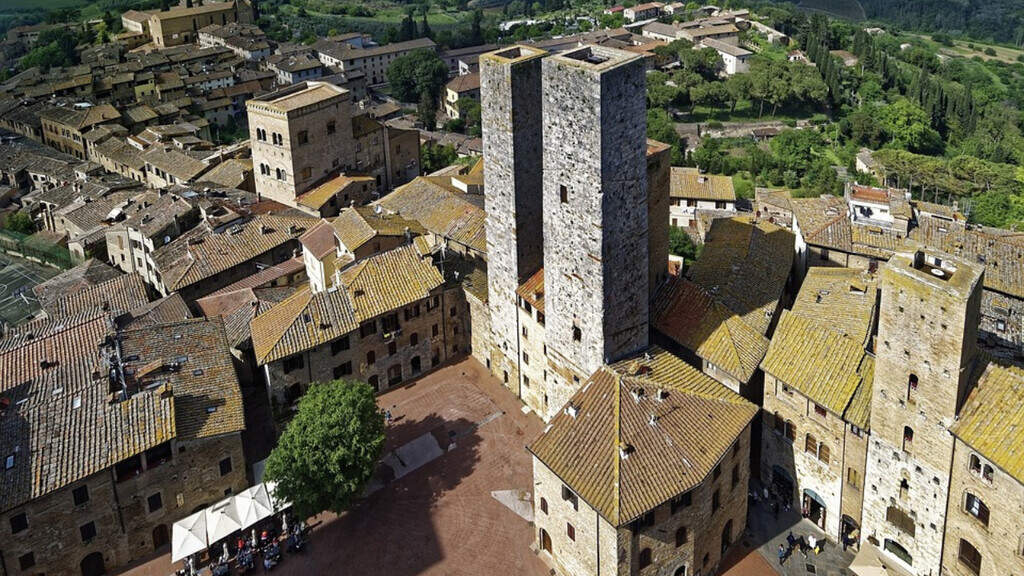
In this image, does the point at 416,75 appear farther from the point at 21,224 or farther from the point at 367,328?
the point at 367,328

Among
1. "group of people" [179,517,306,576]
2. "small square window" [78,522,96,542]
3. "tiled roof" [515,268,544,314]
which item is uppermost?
"tiled roof" [515,268,544,314]

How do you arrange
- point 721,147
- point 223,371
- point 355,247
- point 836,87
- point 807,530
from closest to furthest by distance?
point 807,530 < point 223,371 < point 355,247 < point 721,147 < point 836,87

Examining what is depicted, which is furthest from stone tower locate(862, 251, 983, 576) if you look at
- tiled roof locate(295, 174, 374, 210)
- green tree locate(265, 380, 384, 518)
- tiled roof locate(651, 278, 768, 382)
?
tiled roof locate(295, 174, 374, 210)

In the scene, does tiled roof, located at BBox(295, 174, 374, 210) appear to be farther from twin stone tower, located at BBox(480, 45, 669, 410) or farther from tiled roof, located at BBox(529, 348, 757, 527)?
tiled roof, located at BBox(529, 348, 757, 527)

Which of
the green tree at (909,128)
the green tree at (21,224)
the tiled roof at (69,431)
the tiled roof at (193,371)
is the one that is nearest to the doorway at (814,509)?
the tiled roof at (193,371)

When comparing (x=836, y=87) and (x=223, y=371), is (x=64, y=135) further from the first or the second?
(x=836, y=87)

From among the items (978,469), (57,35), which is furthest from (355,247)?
(57,35)
